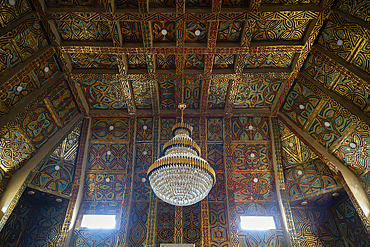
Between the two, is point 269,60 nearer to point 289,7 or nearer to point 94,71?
point 289,7

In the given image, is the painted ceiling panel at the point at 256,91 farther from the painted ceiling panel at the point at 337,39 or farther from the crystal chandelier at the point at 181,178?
the crystal chandelier at the point at 181,178

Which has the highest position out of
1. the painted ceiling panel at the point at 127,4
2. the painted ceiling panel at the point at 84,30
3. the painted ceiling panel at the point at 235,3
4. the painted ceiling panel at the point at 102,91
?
the painted ceiling panel at the point at 235,3

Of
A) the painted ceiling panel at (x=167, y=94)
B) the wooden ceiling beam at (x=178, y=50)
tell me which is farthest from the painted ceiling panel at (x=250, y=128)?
the wooden ceiling beam at (x=178, y=50)

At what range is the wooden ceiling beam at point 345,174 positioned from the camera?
5479 mm

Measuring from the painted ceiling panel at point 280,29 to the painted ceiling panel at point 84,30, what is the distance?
315cm

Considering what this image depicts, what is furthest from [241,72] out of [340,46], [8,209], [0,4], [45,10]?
[8,209]

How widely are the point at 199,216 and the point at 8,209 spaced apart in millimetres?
4225

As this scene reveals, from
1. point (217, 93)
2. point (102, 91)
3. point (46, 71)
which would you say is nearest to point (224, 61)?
point (217, 93)

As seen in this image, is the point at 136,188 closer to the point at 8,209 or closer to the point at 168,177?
the point at 8,209

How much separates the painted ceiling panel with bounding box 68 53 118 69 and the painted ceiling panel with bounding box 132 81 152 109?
758 millimetres

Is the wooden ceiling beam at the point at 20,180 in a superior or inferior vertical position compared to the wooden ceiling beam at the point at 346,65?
inferior

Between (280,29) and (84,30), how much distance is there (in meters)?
4.07

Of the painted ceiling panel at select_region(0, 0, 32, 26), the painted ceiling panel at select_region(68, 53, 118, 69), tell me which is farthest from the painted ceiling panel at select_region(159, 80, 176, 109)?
the painted ceiling panel at select_region(0, 0, 32, 26)

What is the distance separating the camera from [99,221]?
6.65 m
